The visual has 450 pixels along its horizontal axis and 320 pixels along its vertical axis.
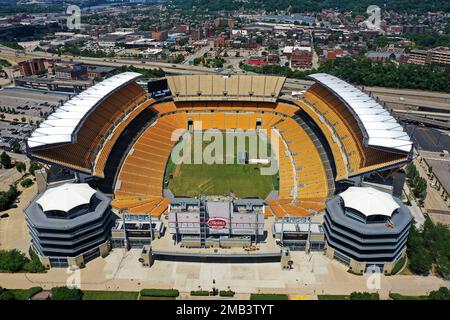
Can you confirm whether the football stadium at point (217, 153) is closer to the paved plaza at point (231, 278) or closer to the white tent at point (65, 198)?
the paved plaza at point (231, 278)

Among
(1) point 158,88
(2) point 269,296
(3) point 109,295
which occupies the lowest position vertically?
(3) point 109,295

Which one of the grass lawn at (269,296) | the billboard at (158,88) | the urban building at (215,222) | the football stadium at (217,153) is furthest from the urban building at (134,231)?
the billboard at (158,88)

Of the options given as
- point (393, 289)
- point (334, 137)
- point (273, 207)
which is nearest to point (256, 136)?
point (334, 137)

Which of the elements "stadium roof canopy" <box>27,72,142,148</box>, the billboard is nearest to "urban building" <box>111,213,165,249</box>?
"stadium roof canopy" <box>27,72,142,148</box>

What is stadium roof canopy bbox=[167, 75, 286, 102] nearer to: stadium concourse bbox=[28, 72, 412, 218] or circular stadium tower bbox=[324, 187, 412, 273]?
stadium concourse bbox=[28, 72, 412, 218]

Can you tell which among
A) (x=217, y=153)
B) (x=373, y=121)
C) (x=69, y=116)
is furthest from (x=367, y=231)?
(x=69, y=116)

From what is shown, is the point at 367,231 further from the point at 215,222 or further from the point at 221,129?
the point at 221,129

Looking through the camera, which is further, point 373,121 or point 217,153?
point 217,153
